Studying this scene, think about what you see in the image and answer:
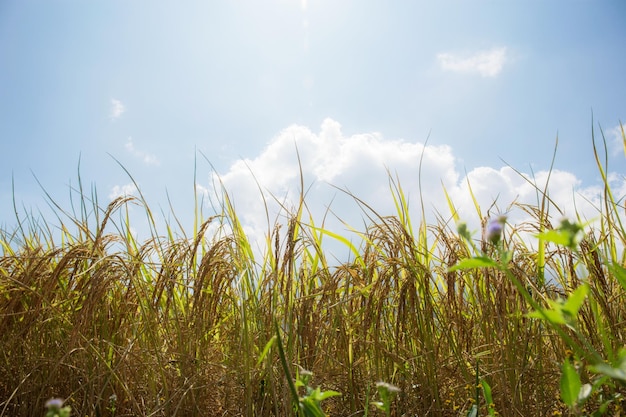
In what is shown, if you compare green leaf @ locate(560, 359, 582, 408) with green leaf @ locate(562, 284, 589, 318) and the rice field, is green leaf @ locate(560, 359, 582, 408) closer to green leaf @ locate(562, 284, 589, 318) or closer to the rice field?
green leaf @ locate(562, 284, 589, 318)

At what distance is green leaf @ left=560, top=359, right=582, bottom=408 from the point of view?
2.20 ft

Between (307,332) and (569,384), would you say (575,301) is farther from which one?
(307,332)

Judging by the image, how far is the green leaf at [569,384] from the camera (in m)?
0.67

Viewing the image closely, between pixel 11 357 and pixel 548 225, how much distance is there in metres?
2.13

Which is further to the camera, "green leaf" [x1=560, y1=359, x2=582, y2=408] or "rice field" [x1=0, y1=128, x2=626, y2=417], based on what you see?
"rice field" [x1=0, y1=128, x2=626, y2=417]

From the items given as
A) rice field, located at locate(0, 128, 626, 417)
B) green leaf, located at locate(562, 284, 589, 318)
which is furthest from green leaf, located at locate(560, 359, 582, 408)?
rice field, located at locate(0, 128, 626, 417)

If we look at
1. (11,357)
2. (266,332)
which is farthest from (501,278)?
(11,357)

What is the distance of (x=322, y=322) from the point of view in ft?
5.64

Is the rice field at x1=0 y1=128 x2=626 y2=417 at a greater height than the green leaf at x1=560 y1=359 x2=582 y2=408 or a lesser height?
greater

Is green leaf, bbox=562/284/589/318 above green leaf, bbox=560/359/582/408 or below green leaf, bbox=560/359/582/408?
above

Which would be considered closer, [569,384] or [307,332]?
[569,384]

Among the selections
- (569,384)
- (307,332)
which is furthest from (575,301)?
(307,332)

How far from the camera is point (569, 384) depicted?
0.68 meters

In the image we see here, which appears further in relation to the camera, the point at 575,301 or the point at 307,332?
the point at 307,332
